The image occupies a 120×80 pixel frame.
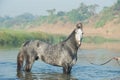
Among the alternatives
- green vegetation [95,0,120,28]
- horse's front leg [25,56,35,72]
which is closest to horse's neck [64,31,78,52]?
horse's front leg [25,56,35,72]

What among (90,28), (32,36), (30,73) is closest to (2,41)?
(32,36)

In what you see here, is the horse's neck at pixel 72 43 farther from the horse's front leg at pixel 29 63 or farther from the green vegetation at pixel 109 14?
the green vegetation at pixel 109 14

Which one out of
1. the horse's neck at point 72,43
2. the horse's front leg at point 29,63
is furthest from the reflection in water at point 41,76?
the horse's neck at point 72,43

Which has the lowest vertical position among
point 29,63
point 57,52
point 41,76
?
point 41,76

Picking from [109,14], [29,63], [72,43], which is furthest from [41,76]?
[109,14]

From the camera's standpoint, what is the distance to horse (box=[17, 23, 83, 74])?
1505 centimetres

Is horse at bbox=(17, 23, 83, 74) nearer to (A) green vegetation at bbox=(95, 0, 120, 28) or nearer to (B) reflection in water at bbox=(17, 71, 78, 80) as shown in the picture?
(B) reflection in water at bbox=(17, 71, 78, 80)

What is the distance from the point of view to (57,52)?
15.4m

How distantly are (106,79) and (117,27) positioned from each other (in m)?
93.2

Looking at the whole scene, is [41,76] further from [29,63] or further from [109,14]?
[109,14]

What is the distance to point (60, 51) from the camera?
603 inches

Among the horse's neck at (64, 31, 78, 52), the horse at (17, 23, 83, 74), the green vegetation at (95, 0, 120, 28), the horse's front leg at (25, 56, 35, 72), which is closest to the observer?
the horse at (17, 23, 83, 74)

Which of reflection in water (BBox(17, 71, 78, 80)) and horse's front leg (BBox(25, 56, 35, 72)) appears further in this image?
horse's front leg (BBox(25, 56, 35, 72))

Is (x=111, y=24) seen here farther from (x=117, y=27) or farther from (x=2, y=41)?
(x=2, y=41)
